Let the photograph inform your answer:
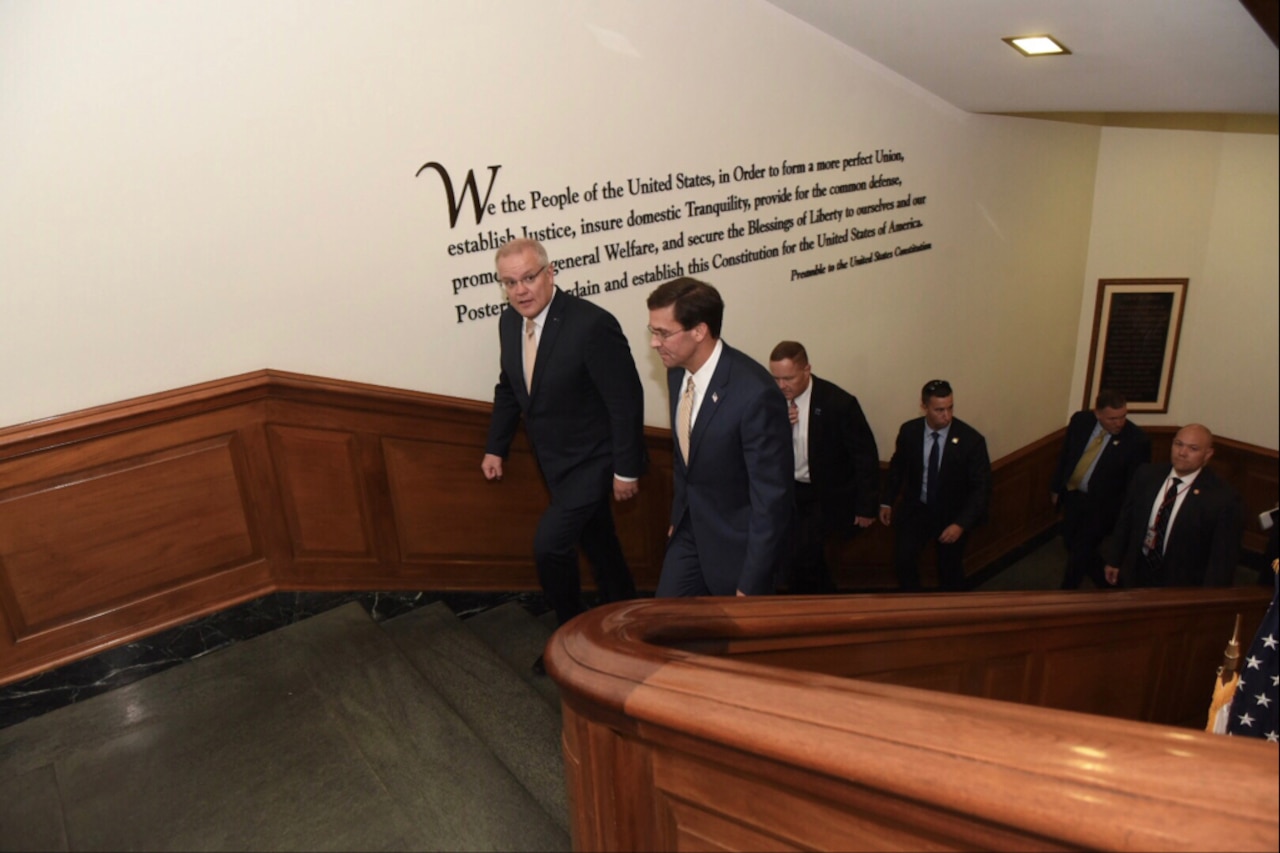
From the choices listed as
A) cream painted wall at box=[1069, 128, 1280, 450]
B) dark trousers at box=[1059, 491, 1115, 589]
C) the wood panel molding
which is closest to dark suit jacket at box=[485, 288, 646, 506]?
the wood panel molding

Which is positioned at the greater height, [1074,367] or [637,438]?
[637,438]

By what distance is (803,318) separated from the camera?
523 centimetres

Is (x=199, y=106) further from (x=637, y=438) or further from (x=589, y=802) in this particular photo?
(x=589, y=802)

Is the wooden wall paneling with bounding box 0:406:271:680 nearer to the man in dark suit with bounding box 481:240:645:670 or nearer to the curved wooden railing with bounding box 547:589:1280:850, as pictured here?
the man in dark suit with bounding box 481:240:645:670

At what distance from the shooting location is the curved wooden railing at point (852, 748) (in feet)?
3.16

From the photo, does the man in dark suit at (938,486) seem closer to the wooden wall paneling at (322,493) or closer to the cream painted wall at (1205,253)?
the cream painted wall at (1205,253)

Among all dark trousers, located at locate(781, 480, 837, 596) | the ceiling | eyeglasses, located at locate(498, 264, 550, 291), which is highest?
the ceiling

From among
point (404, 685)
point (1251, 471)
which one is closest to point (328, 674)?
point (404, 685)

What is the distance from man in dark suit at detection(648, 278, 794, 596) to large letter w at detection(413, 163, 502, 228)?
1280 mm

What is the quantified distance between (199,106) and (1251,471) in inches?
303

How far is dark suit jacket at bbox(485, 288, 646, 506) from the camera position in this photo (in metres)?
3.44

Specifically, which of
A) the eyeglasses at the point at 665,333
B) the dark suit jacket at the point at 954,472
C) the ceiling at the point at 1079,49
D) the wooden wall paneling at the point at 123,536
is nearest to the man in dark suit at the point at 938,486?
the dark suit jacket at the point at 954,472

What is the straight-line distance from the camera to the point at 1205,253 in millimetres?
6531

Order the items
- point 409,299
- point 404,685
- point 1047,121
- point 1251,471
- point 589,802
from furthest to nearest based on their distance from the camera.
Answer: point 1251,471, point 1047,121, point 409,299, point 404,685, point 589,802
